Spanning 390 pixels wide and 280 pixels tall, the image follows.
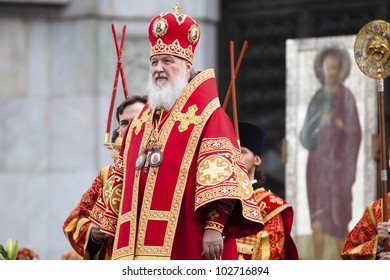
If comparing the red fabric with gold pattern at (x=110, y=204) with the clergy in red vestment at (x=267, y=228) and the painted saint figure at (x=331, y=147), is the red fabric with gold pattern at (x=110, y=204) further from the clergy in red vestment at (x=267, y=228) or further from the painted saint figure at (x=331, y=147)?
the painted saint figure at (x=331, y=147)

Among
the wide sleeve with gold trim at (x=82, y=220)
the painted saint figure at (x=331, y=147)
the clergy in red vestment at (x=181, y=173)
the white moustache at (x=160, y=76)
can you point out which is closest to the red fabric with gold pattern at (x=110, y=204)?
the clergy in red vestment at (x=181, y=173)

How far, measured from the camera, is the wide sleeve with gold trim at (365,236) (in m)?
13.5

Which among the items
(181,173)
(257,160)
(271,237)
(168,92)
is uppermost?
(168,92)

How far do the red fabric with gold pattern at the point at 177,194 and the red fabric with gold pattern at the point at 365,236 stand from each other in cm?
118

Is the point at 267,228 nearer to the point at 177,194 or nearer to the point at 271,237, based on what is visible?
the point at 271,237

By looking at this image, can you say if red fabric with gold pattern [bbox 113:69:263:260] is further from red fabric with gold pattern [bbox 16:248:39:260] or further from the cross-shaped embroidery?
red fabric with gold pattern [bbox 16:248:39:260]

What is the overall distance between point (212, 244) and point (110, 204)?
92cm

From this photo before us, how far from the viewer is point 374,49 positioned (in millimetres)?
13500

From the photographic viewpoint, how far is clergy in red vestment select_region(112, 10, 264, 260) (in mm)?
12250

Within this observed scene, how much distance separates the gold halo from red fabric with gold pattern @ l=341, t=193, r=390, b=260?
0.80m

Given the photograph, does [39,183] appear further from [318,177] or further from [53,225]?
[318,177]

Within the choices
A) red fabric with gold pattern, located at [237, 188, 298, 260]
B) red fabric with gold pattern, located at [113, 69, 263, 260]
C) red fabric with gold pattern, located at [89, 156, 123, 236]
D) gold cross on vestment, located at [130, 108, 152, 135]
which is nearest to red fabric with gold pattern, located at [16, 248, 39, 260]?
red fabric with gold pattern, located at [237, 188, 298, 260]

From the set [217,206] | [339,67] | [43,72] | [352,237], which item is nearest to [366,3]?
[339,67]

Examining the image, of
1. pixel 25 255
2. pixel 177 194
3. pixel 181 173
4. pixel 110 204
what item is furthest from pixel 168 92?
pixel 25 255
